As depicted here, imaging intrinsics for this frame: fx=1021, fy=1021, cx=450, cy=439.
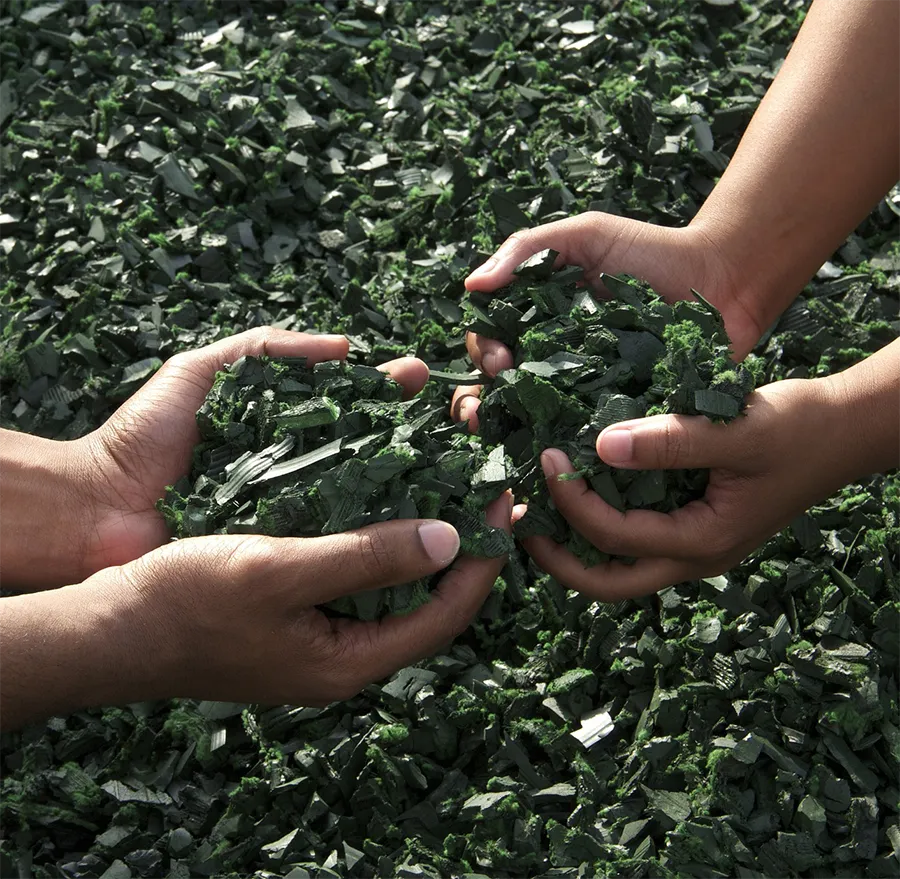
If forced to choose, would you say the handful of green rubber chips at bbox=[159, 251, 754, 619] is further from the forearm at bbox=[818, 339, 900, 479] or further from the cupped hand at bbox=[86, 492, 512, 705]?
the forearm at bbox=[818, 339, 900, 479]

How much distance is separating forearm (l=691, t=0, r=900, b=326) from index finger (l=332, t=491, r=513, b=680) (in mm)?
1127

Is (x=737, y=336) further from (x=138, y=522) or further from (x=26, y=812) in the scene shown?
(x=26, y=812)

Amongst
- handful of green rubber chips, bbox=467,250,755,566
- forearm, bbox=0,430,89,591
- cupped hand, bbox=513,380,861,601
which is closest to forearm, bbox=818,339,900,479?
cupped hand, bbox=513,380,861,601

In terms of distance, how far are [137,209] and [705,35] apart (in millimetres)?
2425

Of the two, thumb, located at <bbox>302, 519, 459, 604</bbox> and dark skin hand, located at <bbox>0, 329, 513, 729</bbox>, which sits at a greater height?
thumb, located at <bbox>302, 519, 459, 604</bbox>

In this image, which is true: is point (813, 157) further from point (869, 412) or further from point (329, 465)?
point (329, 465)

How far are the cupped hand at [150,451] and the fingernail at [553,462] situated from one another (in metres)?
0.47

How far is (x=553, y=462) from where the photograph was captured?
2330 millimetres

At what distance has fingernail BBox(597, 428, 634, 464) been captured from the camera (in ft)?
7.12

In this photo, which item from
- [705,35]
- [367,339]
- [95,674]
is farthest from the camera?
[705,35]

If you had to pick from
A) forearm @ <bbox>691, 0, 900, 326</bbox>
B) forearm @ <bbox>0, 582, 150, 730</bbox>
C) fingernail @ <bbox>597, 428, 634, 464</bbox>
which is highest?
forearm @ <bbox>691, 0, 900, 326</bbox>

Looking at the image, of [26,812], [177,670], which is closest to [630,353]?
[177,670]

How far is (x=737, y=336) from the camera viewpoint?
291cm

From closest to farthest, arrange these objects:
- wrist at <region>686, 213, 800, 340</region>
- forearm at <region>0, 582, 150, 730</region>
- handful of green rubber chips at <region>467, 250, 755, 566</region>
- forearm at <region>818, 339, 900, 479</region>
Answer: forearm at <region>0, 582, 150, 730</region> → handful of green rubber chips at <region>467, 250, 755, 566</region> → forearm at <region>818, 339, 900, 479</region> → wrist at <region>686, 213, 800, 340</region>
